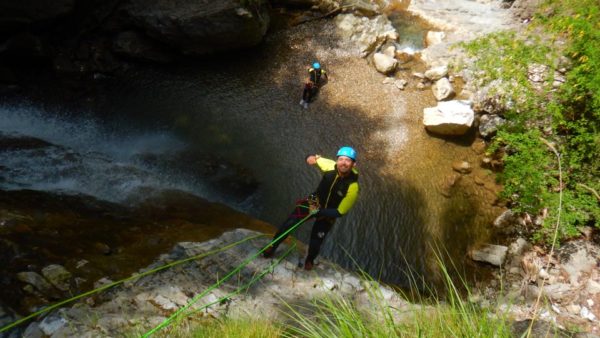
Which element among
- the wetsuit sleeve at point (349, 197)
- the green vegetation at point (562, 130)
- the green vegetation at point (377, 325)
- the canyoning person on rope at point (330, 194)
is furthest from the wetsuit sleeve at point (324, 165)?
the green vegetation at point (562, 130)

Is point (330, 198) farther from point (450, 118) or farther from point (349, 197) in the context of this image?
point (450, 118)

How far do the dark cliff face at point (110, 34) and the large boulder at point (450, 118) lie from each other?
15.8 ft

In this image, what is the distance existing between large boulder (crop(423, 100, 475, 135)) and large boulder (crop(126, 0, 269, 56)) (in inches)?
190

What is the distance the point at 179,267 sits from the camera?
414cm

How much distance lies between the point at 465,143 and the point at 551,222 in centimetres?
258

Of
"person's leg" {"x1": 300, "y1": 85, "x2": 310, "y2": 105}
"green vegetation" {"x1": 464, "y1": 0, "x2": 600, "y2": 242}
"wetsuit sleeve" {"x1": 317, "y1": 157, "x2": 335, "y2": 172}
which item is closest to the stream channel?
"person's leg" {"x1": 300, "y1": 85, "x2": 310, "y2": 105}

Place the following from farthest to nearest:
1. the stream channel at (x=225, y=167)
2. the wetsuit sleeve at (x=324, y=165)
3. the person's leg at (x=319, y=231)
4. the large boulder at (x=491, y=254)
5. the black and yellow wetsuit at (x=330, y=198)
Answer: the large boulder at (x=491, y=254)
the stream channel at (x=225, y=167)
the person's leg at (x=319, y=231)
the wetsuit sleeve at (x=324, y=165)
the black and yellow wetsuit at (x=330, y=198)

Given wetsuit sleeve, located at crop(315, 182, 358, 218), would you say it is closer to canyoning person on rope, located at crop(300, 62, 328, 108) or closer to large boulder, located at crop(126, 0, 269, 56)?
canyoning person on rope, located at crop(300, 62, 328, 108)

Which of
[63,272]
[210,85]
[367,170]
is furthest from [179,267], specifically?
[210,85]

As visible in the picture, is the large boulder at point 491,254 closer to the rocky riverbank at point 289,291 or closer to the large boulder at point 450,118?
the rocky riverbank at point 289,291

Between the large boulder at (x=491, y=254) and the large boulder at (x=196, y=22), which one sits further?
the large boulder at (x=196, y=22)

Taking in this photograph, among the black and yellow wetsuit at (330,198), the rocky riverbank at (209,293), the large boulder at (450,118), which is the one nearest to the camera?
the rocky riverbank at (209,293)

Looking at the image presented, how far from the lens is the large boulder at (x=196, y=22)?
797 centimetres

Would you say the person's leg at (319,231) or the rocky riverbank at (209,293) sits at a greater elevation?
the person's leg at (319,231)
